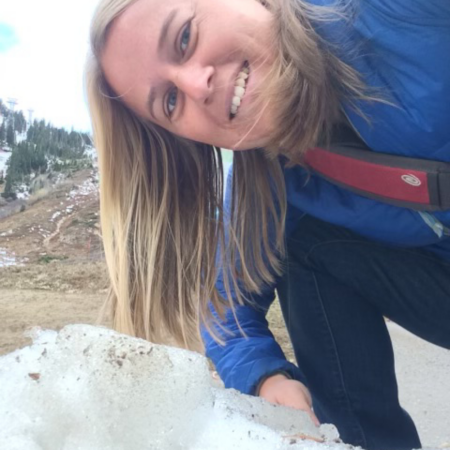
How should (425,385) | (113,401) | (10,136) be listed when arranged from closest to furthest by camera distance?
(113,401) < (425,385) < (10,136)

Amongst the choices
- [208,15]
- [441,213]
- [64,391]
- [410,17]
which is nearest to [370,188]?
[441,213]

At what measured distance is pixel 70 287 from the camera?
264 centimetres

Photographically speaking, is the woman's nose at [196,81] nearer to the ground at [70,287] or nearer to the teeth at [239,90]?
the teeth at [239,90]

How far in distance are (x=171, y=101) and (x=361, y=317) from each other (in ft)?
1.62

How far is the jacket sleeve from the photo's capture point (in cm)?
95

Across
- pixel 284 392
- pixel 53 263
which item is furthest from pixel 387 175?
pixel 53 263

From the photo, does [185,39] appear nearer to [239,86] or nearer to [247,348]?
[239,86]

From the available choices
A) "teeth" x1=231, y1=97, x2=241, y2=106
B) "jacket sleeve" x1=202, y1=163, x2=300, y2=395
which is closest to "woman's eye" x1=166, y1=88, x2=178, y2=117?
"teeth" x1=231, y1=97, x2=241, y2=106

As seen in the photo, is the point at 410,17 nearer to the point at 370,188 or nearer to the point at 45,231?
the point at 370,188

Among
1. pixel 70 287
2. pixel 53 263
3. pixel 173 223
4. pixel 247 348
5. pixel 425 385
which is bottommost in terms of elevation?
pixel 53 263

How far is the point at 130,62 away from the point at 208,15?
0.15 metres

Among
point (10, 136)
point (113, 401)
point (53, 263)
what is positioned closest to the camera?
point (113, 401)

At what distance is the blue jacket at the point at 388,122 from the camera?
777mm

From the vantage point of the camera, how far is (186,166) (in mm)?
1141
